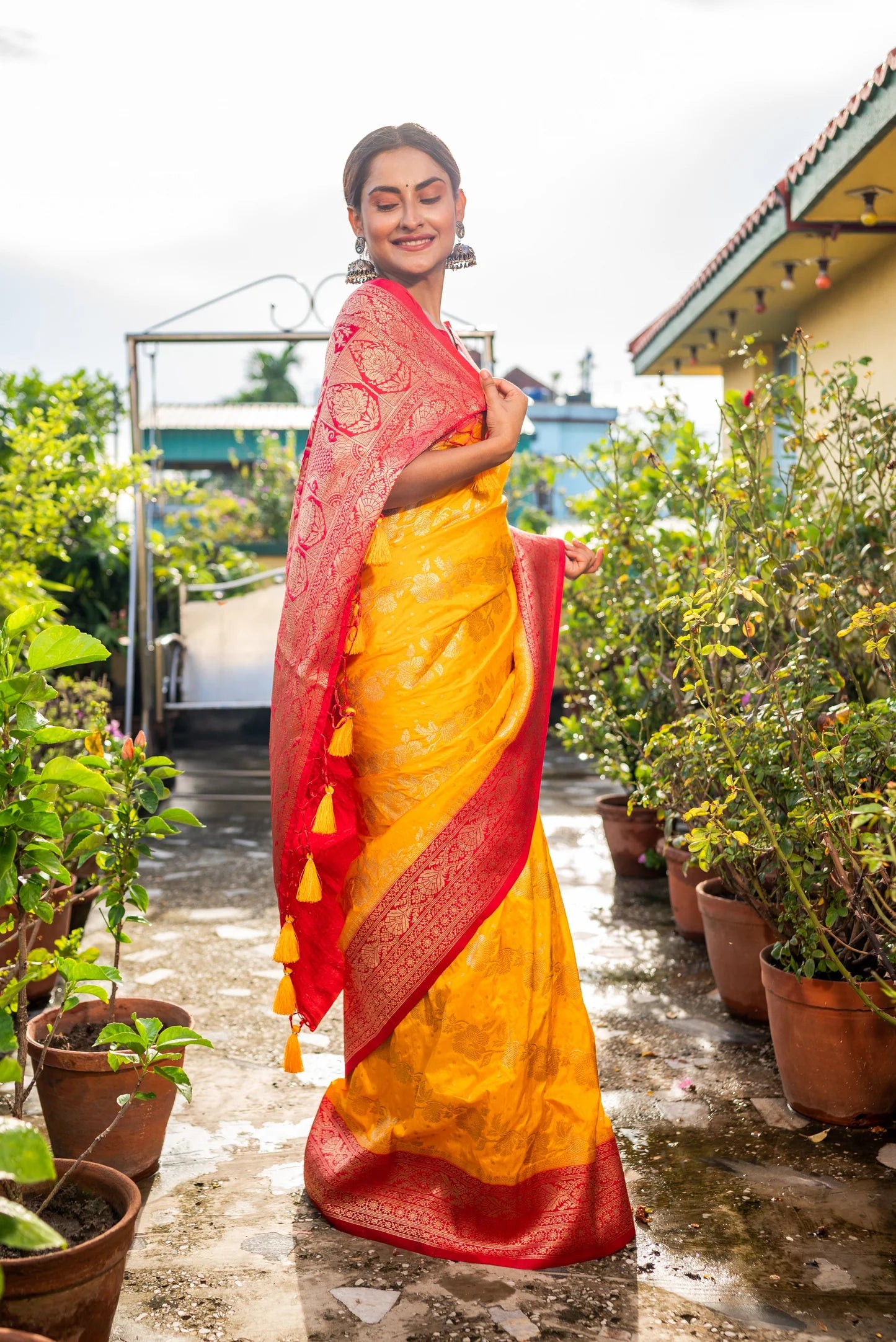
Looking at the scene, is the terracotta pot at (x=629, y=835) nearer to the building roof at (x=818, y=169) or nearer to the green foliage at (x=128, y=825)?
the building roof at (x=818, y=169)

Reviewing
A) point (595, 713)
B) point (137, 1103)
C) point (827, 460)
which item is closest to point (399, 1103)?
point (137, 1103)

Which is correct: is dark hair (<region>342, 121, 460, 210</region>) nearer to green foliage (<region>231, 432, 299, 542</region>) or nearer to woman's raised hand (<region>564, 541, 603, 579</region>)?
woman's raised hand (<region>564, 541, 603, 579</region>)

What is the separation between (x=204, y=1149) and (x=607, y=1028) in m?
1.28

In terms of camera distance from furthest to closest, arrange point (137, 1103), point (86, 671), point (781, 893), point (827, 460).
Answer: point (86, 671) < point (827, 460) < point (781, 893) < point (137, 1103)

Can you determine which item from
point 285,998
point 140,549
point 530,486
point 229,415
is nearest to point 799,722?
point 285,998

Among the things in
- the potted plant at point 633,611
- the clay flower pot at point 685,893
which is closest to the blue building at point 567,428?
the potted plant at point 633,611

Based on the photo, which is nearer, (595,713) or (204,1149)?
(204,1149)

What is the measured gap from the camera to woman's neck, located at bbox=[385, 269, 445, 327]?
2406mm

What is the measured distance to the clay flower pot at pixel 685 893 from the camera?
4211 mm

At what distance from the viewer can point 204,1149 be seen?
8.87 feet

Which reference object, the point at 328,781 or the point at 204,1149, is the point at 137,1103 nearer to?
the point at 204,1149

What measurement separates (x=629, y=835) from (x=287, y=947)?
313 centimetres

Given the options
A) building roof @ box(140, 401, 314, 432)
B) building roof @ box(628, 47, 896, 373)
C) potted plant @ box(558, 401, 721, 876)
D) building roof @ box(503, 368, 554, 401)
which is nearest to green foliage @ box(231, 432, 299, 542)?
building roof @ box(140, 401, 314, 432)

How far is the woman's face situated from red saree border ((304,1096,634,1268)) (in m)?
1.79
